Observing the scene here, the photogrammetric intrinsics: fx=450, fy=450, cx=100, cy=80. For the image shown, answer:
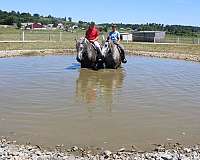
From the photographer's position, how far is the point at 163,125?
929 cm

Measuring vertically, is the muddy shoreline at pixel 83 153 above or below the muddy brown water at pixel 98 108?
below

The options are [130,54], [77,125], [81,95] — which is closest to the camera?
[77,125]

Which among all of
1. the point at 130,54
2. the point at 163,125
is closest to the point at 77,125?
the point at 163,125

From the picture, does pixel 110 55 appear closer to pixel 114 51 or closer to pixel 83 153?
pixel 114 51

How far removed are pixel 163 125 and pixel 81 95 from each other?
3.65 meters

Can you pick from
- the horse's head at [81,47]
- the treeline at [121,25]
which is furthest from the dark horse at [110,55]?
the treeline at [121,25]

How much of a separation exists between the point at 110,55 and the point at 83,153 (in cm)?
1214

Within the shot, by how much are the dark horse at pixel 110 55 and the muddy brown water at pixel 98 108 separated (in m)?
1.54

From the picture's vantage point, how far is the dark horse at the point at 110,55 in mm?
19016

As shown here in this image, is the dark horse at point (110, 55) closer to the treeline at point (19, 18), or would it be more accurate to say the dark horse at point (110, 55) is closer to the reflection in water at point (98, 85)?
the reflection in water at point (98, 85)

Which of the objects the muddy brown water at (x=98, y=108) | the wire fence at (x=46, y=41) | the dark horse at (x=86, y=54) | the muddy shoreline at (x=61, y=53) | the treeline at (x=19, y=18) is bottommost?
the muddy brown water at (x=98, y=108)

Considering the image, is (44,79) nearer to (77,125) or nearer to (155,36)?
(77,125)

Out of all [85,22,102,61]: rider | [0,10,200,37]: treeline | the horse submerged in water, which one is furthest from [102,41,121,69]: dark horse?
[0,10,200,37]: treeline

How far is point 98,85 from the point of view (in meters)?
14.5
